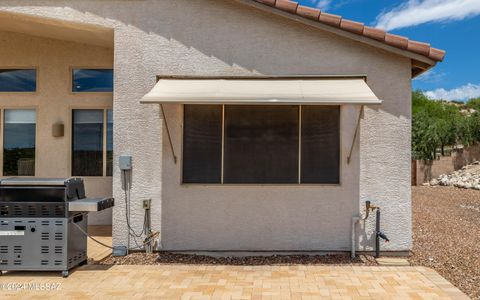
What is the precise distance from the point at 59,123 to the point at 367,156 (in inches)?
471

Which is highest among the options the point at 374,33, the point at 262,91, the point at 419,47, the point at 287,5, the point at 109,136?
the point at 287,5

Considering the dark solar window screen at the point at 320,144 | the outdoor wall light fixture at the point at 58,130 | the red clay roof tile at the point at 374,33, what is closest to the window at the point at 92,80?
the outdoor wall light fixture at the point at 58,130

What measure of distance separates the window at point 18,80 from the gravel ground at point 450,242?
51.9 feet

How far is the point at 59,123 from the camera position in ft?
54.0

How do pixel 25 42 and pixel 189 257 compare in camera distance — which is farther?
pixel 25 42

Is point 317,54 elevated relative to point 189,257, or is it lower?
elevated

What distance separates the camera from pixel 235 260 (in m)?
12.5

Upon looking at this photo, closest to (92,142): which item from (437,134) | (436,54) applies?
(436,54)

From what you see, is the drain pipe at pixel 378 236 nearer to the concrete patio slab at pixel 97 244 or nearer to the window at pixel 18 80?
the concrete patio slab at pixel 97 244

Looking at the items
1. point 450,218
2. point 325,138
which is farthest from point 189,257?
point 450,218

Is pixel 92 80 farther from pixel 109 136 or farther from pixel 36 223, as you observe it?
pixel 36 223

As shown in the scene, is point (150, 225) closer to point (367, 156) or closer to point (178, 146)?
point (178, 146)

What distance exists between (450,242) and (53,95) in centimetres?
1667

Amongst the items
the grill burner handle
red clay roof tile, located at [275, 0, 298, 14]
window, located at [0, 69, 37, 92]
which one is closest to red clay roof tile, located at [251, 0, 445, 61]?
red clay roof tile, located at [275, 0, 298, 14]
